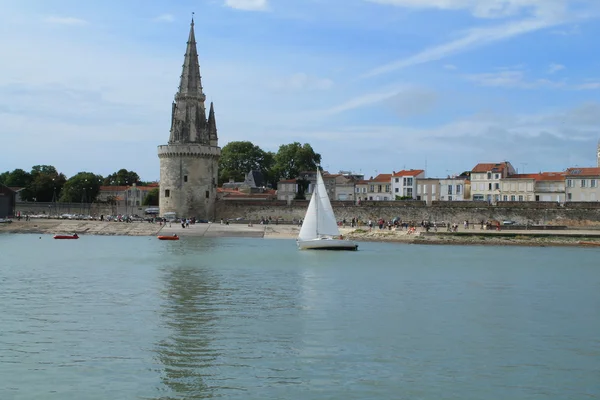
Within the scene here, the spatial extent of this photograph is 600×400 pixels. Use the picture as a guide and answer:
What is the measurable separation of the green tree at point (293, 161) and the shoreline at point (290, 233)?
40.2m

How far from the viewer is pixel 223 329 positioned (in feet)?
62.8

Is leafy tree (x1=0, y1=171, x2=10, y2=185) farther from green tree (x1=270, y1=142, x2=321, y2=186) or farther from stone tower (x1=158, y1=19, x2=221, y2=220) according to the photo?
stone tower (x1=158, y1=19, x2=221, y2=220)

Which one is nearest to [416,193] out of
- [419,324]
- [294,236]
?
[294,236]

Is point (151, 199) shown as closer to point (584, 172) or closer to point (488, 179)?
point (488, 179)

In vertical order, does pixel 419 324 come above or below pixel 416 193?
below

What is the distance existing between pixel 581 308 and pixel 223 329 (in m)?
11.7

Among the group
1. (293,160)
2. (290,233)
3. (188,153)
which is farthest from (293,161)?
(290,233)

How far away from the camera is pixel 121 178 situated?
373ft

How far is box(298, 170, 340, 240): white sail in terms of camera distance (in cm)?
4559

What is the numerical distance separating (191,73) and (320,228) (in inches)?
1073

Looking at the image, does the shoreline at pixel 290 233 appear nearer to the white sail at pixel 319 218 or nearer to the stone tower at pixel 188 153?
the stone tower at pixel 188 153

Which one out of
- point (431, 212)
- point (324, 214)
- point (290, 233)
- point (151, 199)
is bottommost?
point (290, 233)

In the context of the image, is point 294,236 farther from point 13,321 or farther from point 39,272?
point 13,321

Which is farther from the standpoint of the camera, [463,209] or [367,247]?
[463,209]
